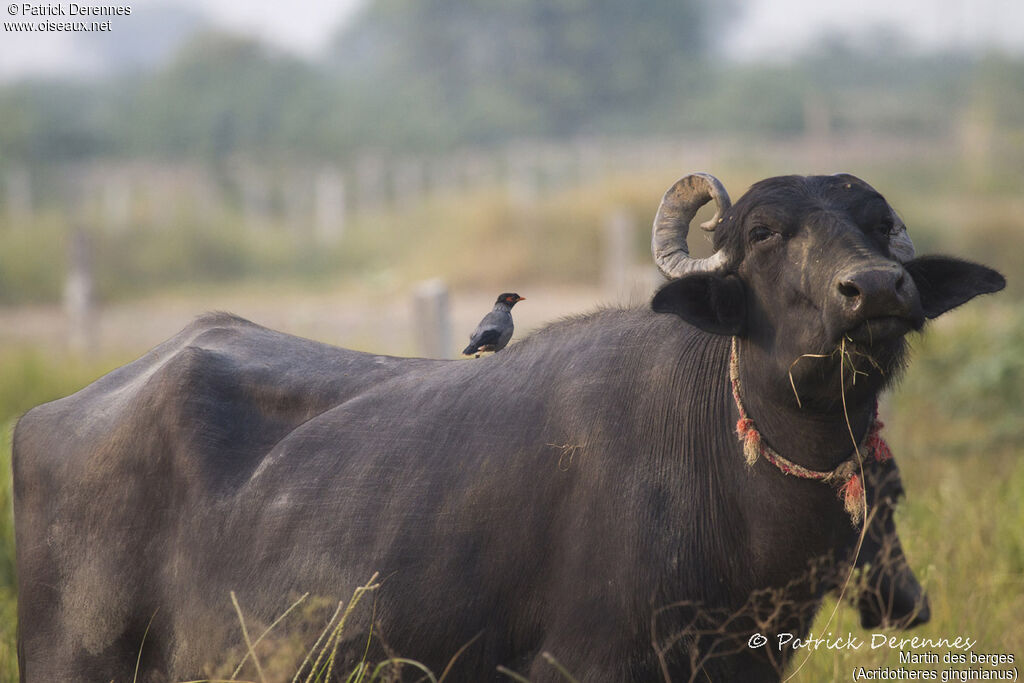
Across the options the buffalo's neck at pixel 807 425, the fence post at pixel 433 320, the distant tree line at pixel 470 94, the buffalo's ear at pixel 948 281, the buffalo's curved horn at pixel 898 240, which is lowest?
the fence post at pixel 433 320

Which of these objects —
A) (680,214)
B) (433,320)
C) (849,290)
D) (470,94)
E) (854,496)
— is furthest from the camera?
(470,94)

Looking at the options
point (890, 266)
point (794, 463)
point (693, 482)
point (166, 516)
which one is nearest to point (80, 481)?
point (166, 516)

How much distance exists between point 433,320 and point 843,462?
3.67 meters

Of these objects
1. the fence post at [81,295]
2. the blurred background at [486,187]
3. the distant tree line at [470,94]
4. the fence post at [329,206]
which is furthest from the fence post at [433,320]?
the distant tree line at [470,94]

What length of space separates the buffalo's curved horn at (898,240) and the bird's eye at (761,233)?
261 mm

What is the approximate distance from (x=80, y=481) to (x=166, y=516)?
1.10 ft

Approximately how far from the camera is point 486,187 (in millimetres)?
29312

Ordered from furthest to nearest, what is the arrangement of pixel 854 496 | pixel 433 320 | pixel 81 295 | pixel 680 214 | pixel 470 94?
pixel 470 94
pixel 81 295
pixel 433 320
pixel 680 214
pixel 854 496

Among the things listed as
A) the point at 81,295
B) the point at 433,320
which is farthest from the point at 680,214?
the point at 81,295

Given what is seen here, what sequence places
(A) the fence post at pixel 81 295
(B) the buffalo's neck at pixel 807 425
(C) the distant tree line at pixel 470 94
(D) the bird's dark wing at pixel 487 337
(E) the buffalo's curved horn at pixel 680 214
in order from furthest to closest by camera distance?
1. (C) the distant tree line at pixel 470 94
2. (A) the fence post at pixel 81 295
3. (D) the bird's dark wing at pixel 487 337
4. (E) the buffalo's curved horn at pixel 680 214
5. (B) the buffalo's neck at pixel 807 425

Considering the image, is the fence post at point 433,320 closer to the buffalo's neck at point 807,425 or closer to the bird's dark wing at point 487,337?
the bird's dark wing at point 487,337

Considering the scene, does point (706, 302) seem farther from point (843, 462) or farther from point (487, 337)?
point (487, 337)

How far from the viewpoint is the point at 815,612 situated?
3.06 metres

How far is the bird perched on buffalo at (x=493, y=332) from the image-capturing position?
3.71 meters
